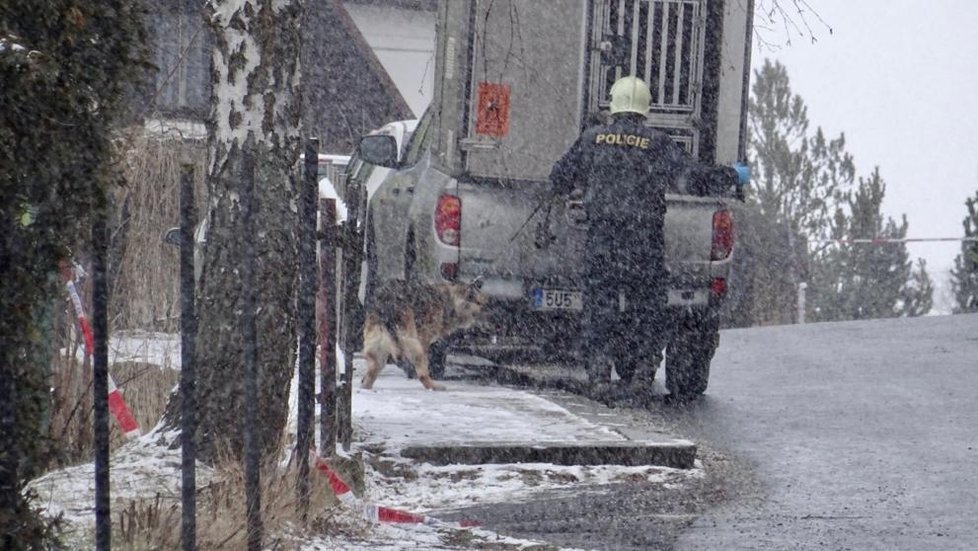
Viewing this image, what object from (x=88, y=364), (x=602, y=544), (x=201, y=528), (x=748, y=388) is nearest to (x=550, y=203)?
(x=748, y=388)

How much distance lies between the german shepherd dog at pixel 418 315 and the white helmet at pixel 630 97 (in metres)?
1.45

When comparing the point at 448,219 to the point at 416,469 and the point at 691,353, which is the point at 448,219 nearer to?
the point at 691,353

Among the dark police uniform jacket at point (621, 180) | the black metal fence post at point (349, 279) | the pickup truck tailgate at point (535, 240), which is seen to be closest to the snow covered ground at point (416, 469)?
the black metal fence post at point (349, 279)

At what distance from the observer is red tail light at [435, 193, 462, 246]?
35.1 ft

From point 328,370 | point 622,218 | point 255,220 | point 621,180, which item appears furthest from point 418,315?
point 255,220

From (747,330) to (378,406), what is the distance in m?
9.25

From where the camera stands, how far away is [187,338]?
13.7 feet

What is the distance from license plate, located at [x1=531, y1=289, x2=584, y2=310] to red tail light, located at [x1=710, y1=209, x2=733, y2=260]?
947 mm

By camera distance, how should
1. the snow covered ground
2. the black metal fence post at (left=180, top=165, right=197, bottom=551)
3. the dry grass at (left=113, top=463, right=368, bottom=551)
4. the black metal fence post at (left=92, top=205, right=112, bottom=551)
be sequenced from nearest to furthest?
the black metal fence post at (left=92, top=205, right=112, bottom=551)
the black metal fence post at (left=180, top=165, right=197, bottom=551)
the dry grass at (left=113, top=463, right=368, bottom=551)
the snow covered ground

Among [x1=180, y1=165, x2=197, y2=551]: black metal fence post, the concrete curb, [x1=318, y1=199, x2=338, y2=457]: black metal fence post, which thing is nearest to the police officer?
the concrete curb

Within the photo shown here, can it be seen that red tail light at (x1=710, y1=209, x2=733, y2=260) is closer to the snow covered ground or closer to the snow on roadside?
the snow covered ground

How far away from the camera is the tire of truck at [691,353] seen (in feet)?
36.6

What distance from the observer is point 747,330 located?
58.6 feet

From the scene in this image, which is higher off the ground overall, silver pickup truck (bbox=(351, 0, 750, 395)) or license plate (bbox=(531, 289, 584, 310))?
silver pickup truck (bbox=(351, 0, 750, 395))
